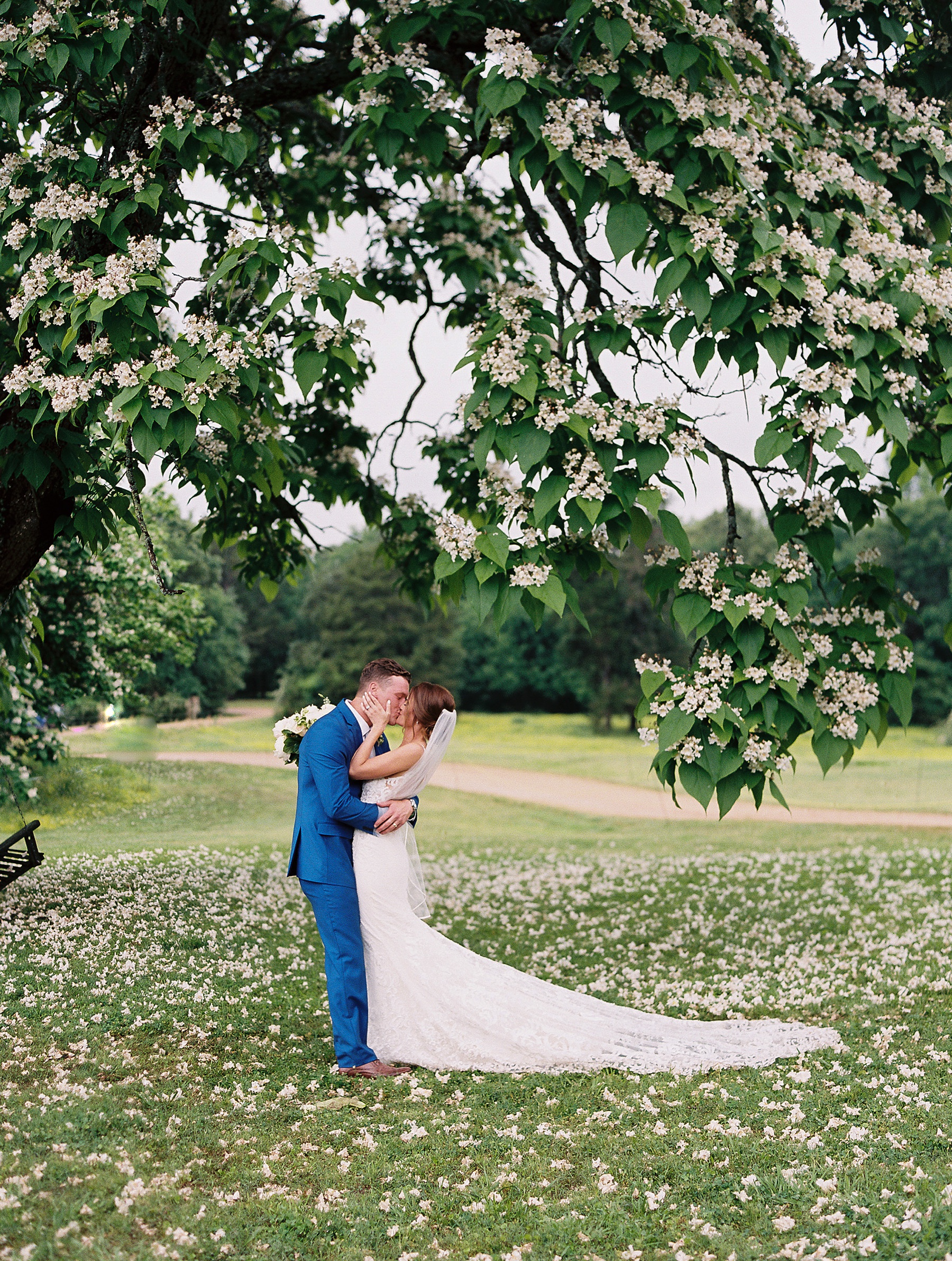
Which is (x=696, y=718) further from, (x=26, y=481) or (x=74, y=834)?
(x=74, y=834)

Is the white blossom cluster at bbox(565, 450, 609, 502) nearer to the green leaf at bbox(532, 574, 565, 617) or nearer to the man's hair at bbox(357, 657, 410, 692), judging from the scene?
the green leaf at bbox(532, 574, 565, 617)

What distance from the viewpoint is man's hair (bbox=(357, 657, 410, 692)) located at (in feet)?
17.7

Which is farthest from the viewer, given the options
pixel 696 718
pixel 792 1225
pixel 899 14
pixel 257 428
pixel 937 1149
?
pixel 257 428

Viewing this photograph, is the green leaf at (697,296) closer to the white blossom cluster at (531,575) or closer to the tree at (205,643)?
→ the white blossom cluster at (531,575)

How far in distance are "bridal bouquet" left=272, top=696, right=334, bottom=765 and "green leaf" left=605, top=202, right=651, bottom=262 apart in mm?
2758

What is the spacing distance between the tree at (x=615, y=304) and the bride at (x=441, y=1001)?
0.95m

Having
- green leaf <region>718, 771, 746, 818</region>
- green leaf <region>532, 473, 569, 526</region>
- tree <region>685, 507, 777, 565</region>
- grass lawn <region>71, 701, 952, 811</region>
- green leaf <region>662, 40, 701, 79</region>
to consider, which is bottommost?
grass lawn <region>71, 701, 952, 811</region>

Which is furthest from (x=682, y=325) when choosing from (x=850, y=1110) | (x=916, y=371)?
(x=850, y=1110)

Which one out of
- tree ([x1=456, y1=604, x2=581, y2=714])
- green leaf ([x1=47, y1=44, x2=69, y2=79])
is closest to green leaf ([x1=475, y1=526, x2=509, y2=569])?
green leaf ([x1=47, y1=44, x2=69, y2=79])

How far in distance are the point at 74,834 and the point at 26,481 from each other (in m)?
5.03

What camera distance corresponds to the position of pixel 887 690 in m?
5.48

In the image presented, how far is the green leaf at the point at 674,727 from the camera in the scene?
5102mm

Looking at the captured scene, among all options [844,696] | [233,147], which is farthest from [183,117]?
[844,696]

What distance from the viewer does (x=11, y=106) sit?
5242 millimetres
